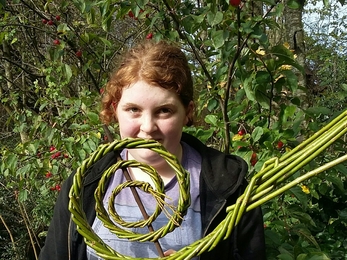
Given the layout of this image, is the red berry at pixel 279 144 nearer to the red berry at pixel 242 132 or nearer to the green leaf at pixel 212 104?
the red berry at pixel 242 132

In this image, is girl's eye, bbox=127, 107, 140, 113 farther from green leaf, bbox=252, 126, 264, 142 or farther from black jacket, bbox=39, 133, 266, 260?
green leaf, bbox=252, 126, 264, 142

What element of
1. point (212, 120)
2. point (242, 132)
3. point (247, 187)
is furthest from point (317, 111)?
point (247, 187)

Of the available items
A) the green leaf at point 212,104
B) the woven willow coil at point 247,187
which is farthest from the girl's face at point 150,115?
the green leaf at point 212,104

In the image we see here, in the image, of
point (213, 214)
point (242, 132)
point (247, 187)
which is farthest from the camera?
point (242, 132)

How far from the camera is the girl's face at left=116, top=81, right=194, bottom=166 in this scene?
0.93 metres

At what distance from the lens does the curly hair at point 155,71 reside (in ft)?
3.30

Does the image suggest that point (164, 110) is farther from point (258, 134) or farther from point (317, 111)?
point (317, 111)

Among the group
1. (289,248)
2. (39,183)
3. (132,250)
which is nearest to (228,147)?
(289,248)

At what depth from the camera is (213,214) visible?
1024mm

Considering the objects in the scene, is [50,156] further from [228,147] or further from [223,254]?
[223,254]

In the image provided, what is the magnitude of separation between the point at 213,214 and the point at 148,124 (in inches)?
10.5

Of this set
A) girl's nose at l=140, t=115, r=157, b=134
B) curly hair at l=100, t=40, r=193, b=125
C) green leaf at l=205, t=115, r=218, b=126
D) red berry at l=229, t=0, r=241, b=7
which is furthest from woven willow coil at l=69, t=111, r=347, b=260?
green leaf at l=205, t=115, r=218, b=126

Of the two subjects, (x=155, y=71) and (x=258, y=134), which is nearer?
(x=155, y=71)

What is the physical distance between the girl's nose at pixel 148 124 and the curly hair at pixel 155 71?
91mm
